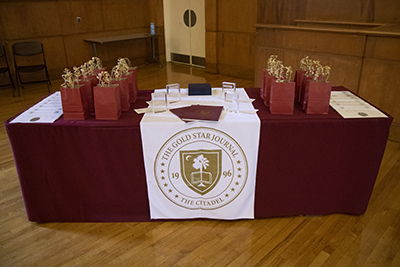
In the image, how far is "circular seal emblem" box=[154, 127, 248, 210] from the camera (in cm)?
237

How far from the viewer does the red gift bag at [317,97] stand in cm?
235

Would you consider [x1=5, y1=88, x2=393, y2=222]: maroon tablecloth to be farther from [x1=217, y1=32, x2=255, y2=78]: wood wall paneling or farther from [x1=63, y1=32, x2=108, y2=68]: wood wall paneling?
[x1=63, y1=32, x2=108, y2=68]: wood wall paneling

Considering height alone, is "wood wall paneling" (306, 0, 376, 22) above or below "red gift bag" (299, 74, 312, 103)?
above

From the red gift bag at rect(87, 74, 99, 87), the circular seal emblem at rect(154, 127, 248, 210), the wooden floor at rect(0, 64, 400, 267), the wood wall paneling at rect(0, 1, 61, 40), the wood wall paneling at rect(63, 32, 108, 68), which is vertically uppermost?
the wood wall paneling at rect(0, 1, 61, 40)

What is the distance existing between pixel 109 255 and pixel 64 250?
1.08 feet

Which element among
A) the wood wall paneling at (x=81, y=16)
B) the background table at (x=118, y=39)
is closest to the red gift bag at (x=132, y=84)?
the background table at (x=118, y=39)

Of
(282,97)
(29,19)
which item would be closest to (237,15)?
(29,19)

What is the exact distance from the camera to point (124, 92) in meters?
2.54

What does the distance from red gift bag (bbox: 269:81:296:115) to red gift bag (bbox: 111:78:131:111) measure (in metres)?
1.06

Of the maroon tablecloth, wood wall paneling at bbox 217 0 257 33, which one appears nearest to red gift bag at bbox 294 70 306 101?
the maroon tablecloth

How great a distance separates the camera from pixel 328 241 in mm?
2414

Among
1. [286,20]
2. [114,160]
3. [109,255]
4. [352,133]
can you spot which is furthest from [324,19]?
[109,255]

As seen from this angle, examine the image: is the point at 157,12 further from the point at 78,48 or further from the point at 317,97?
the point at 317,97

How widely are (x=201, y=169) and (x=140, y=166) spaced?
0.44 m
